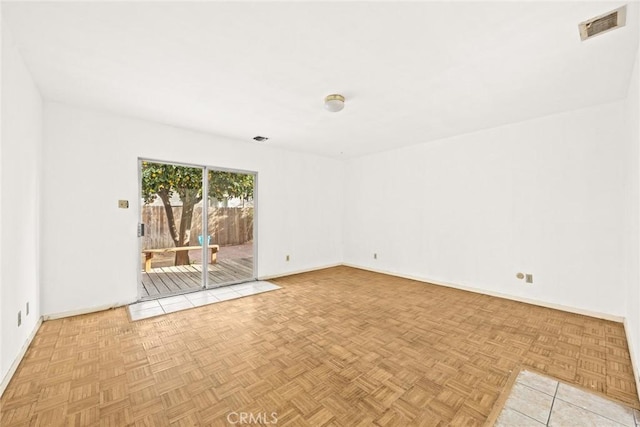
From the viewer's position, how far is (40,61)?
2.24 metres

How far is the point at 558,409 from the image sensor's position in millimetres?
1668

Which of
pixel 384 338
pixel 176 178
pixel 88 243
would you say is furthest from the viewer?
pixel 176 178

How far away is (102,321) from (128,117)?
2.59 meters

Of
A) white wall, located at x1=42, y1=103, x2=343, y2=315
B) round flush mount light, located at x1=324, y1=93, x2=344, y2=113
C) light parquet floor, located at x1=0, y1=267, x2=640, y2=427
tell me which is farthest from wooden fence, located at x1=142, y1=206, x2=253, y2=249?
round flush mount light, located at x1=324, y1=93, x2=344, y2=113

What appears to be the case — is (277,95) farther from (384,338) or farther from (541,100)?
(541,100)

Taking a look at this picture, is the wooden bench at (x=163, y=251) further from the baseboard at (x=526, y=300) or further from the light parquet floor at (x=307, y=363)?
the baseboard at (x=526, y=300)

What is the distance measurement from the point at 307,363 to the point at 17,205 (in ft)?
9.07

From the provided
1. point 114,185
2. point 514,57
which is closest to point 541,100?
point 514,57

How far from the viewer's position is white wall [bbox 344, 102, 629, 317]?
3.09 metres

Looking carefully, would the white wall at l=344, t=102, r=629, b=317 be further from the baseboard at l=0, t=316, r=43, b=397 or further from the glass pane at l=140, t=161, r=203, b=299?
the baseboard at l=0, t=316, r=43, b=397

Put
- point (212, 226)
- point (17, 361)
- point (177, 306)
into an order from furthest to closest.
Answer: point (212, 226), point (177, 306), point (17, 361)

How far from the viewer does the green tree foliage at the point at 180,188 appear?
152 inches

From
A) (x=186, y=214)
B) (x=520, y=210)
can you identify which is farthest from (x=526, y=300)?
(x=186, y=214)

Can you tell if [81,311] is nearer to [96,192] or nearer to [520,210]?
[96,192]
